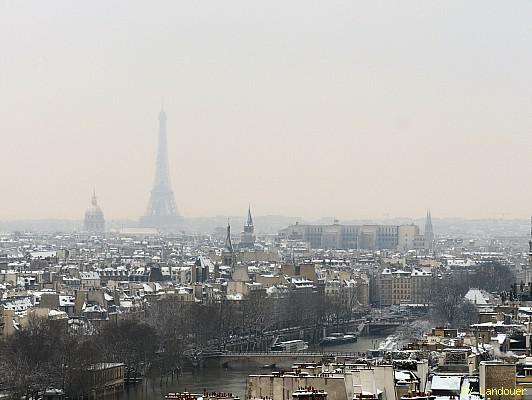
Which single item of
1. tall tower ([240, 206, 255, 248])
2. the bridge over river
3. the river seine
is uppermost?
tall tower ([240, 206, 255, 248])

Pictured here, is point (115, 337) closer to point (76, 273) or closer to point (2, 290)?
point (2, 290)

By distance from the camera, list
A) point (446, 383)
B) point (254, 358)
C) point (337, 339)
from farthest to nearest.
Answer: point (337, 339) → point (254, 358) → point (446, 383)

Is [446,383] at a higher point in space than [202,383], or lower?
higher

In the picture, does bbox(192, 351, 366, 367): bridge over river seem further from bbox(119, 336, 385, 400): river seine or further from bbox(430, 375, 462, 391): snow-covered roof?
bbox(430, 375, 462, 391): snow-covered roof

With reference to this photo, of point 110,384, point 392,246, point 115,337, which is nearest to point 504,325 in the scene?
point 110,384

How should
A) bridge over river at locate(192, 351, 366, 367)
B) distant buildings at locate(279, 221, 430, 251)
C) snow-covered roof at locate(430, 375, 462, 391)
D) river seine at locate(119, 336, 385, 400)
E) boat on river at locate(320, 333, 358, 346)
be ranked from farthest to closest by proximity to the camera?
distant buildings at locate(279, 221, 430, 251) < boat on river at locate(320, 333, 358, 346) < bridge over river at locate(192, 351, 366, 367) < river seine at locate(119, 336, 385, 400) < snow-covered roof at locate(430, 375, 462, 391)

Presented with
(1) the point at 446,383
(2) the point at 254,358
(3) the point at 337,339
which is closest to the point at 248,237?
(3) the point at 337,339

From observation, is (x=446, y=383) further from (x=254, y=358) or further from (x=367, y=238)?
(x=367, y=238)

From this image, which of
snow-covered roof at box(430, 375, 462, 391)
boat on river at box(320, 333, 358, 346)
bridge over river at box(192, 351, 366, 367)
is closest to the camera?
snow-covered roof at box(430, 375, 462, 391)

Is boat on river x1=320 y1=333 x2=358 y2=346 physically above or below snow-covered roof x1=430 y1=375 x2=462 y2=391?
below

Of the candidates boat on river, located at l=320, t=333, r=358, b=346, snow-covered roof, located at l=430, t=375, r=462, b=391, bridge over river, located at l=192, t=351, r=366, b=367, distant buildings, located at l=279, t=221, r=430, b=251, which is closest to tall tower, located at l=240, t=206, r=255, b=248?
distant buildings, located at l=279, t=221, r=430, b=251

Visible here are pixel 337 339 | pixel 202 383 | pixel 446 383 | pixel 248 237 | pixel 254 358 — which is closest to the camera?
pixel 446 383

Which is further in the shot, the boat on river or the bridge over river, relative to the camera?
the boat on river
